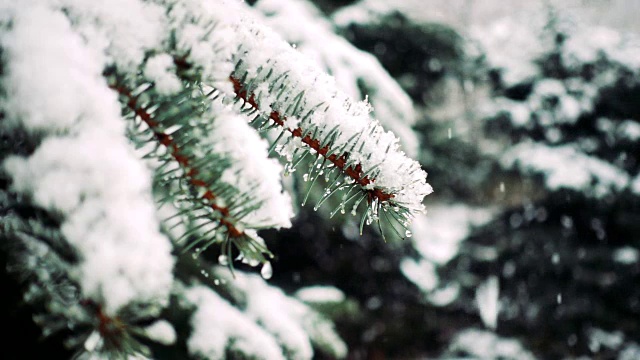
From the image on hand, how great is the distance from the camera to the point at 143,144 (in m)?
0.41

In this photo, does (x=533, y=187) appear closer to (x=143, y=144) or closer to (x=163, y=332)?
(x=163, y=332)

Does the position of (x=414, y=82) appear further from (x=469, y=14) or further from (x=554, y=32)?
(x=469, y=14)

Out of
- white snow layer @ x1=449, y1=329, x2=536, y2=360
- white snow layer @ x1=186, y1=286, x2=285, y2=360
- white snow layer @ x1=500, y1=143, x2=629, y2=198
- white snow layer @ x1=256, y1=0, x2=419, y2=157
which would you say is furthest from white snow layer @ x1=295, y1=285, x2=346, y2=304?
white snow layer @ x1=500, y1=143, x2=629, y2=198

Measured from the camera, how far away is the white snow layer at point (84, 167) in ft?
0.99

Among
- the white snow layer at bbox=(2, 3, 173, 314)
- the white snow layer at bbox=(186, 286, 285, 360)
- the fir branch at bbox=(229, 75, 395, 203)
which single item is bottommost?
the white snow layer at bbox=(186, 286, 285, 360)

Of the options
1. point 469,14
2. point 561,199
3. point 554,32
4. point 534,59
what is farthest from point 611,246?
point 469,14

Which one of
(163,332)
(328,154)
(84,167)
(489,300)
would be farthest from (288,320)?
(489,300)

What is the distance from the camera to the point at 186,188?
0.42 m

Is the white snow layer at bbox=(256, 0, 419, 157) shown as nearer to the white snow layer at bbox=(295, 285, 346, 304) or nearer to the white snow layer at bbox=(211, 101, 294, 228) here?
the white snow layer at bbox=(295, 285, 346, 304)

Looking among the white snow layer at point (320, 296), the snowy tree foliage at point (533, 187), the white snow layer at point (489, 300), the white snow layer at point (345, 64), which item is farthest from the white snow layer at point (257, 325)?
the white snow layer at point (489, 300)

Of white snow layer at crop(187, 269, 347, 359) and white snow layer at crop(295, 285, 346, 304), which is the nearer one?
white snow layer at crop(187, 269, 347, 359)

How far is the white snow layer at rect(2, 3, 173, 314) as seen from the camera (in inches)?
11.9

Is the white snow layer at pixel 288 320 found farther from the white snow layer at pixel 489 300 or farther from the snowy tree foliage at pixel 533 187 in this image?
the white snow layer at pixel 489 300

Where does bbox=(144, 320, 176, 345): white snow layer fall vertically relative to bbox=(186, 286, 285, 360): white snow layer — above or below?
above
